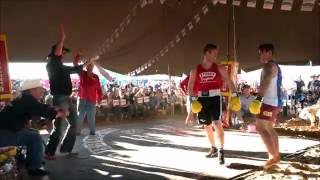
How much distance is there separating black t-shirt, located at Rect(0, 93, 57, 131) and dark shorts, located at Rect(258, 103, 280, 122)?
2792mm

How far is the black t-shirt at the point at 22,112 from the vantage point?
548 cm

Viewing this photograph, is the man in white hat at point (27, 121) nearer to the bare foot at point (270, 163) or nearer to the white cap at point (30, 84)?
the white cap at point (30, 84)

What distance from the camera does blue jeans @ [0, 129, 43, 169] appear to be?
18.1ft

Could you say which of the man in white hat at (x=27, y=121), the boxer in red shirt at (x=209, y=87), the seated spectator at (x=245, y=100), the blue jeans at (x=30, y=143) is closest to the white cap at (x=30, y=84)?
the man in white hat at (x=27, y=121)

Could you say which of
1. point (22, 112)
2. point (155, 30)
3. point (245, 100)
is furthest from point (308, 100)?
point (22, 112)

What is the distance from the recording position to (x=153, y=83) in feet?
75.4

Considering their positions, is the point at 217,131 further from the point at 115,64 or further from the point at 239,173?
the point at 115,64

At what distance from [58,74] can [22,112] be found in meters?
1.70

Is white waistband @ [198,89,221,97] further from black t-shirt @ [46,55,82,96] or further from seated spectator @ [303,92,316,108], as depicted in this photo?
seated spectator @ [303,92,316,108]

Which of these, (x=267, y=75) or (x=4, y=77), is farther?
(x=4, y=77)

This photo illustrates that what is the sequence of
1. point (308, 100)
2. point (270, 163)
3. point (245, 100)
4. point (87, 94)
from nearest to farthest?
point (270, 163)
point (87, 94)
point (245, 100)
point (308, 100)

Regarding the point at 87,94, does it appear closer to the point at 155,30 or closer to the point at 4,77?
the point at 4,77

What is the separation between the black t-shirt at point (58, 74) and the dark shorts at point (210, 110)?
6.36ft

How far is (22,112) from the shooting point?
219 inches
